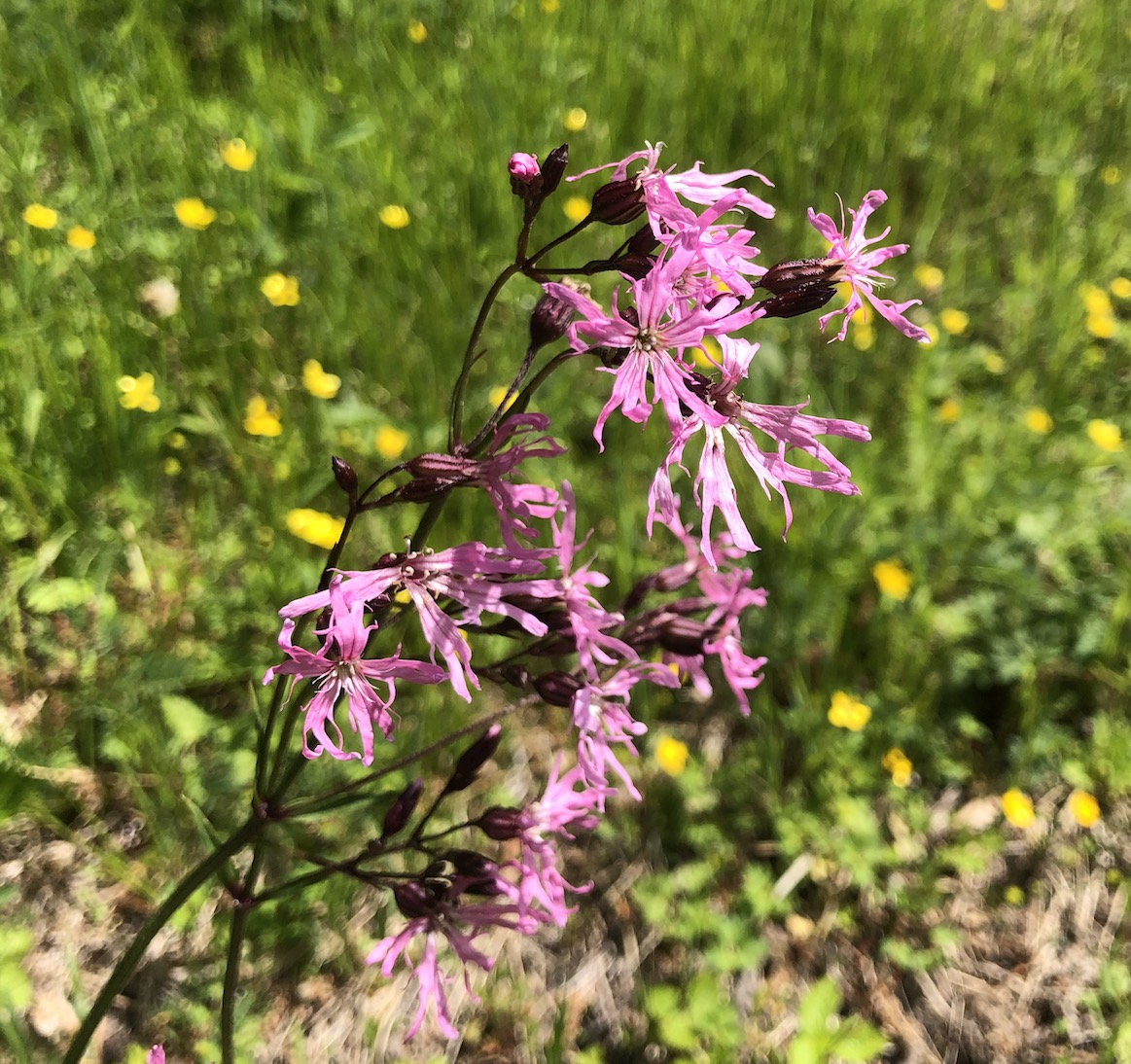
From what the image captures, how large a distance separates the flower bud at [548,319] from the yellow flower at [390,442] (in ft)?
4.82

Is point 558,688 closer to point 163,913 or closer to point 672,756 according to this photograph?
point 163,913

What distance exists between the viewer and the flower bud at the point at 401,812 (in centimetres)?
135

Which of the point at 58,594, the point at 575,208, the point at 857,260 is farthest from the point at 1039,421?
the point at 58,594

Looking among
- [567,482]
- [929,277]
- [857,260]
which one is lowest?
[929,277]

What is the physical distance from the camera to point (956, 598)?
2639 millimetres

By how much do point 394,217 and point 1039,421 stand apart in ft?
7.64

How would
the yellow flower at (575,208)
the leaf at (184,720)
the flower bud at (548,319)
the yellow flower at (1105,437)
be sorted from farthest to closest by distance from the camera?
1. the yellow flower at (575,208)
2. the yellow flower at (1105,437)
3. the leaf at (184,720)
4. the flower bud at (548,319)

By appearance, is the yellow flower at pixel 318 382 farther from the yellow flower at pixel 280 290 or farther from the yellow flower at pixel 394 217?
the yellow flower at pixel 394 217

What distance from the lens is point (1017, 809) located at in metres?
2.28

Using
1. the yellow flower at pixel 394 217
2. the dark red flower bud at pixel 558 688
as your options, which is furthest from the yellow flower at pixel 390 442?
the dark red flower bud at pixel 558 688

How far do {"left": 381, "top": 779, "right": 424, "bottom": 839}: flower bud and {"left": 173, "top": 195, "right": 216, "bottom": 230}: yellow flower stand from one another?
2191mm

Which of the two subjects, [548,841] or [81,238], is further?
[81,238]

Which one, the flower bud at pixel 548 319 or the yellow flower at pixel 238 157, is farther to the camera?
the yellow flower at pixel 238 157

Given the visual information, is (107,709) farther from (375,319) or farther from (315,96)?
(315,96)
